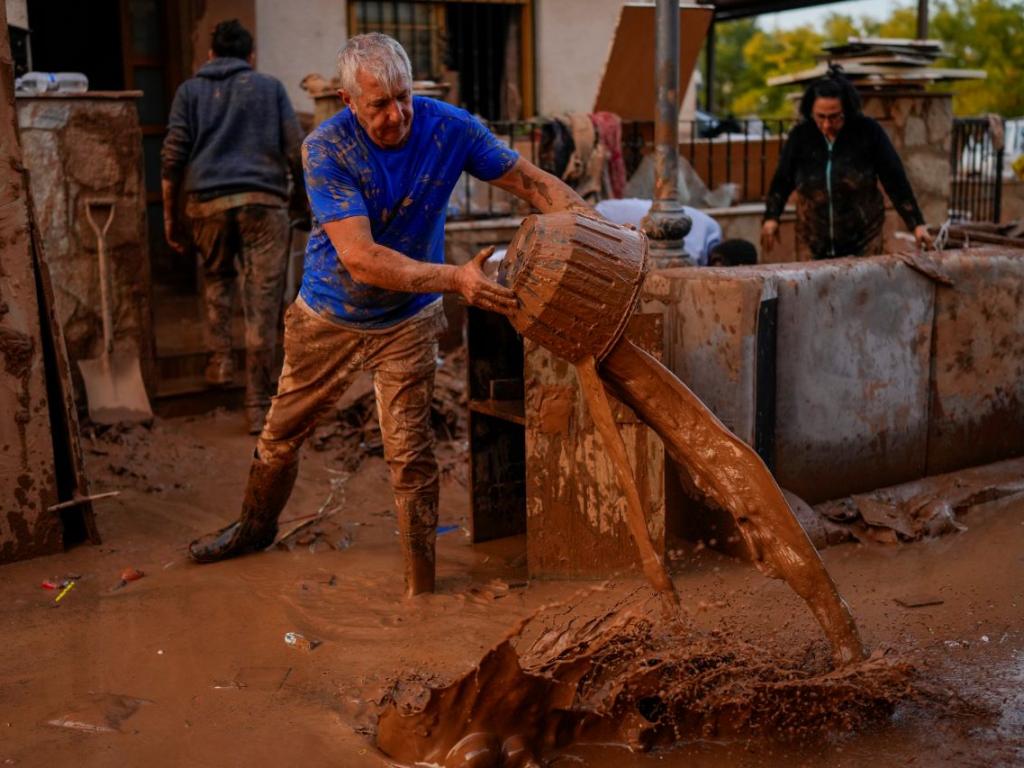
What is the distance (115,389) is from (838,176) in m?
4.30

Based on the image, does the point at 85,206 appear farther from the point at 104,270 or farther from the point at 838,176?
the point at 838,176

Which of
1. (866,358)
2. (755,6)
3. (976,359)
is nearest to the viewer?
(866,358)

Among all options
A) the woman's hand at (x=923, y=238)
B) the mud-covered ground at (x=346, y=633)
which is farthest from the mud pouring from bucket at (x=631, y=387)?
the woman's hand at (x=923, y=238)

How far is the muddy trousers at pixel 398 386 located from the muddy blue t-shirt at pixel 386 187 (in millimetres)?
67

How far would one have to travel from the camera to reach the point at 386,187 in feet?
13.8

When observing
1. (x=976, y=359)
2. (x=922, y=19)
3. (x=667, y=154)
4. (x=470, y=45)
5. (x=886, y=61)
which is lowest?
(x=976, y=359)

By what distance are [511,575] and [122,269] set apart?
3369 mm

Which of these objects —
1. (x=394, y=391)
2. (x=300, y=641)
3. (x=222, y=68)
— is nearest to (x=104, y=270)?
(x=222, y=68)

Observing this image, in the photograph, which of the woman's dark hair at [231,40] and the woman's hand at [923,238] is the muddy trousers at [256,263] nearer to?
the woman's dark hair at [231,40]

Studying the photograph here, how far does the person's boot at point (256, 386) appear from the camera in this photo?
7.10 m

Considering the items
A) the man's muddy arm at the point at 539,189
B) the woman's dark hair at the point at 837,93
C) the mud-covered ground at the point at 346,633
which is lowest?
the mud-covered ground at the point at 346,633

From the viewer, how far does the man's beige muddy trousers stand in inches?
177

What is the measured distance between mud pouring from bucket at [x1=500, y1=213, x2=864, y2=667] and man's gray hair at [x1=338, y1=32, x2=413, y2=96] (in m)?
0.78

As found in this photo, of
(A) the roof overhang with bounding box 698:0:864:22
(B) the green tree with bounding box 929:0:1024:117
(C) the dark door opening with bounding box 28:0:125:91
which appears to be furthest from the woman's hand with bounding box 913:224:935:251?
(B) the green tree with bounding box 929:0:1024:117
